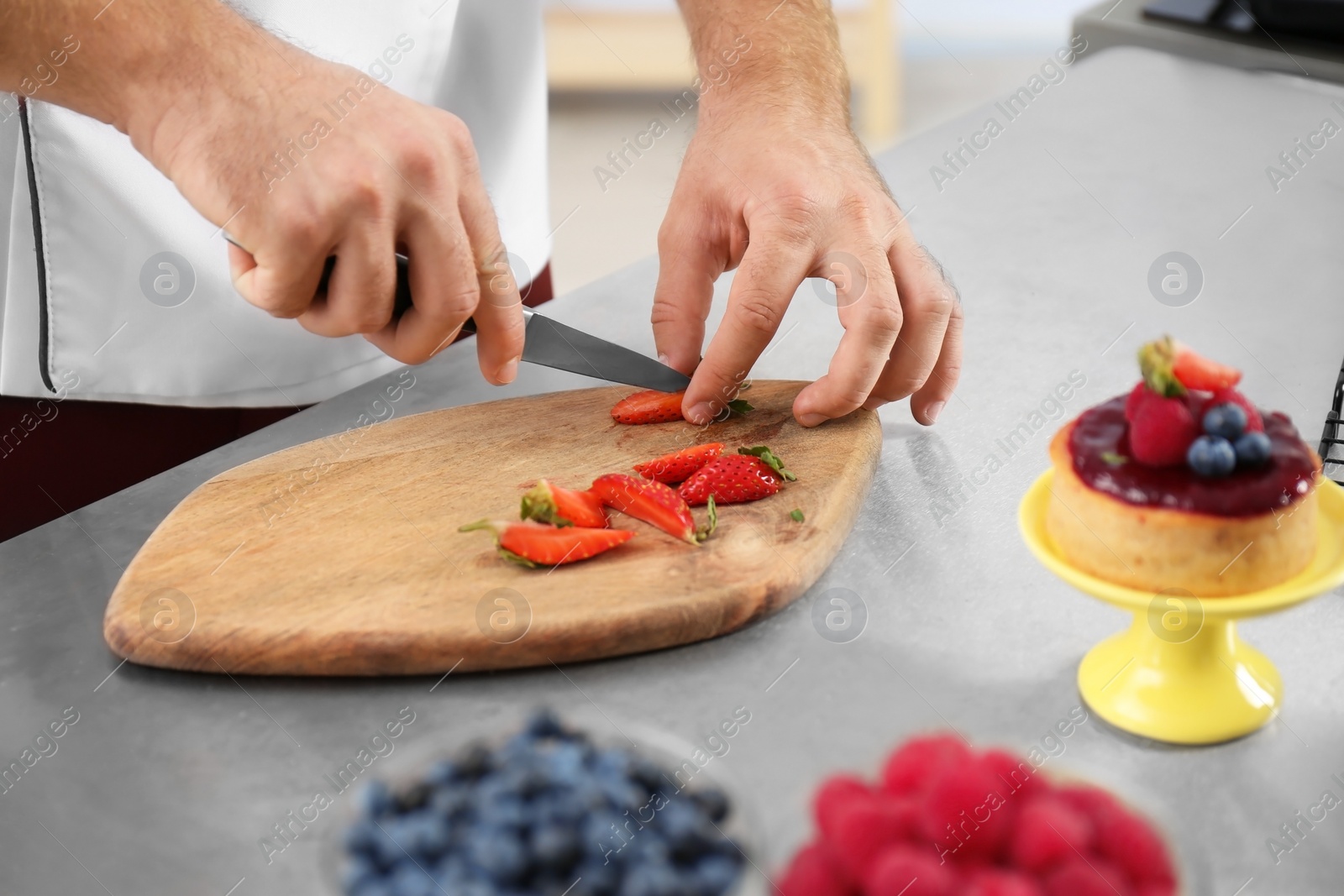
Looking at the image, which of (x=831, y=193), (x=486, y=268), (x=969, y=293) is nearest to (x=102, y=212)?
(x=486, y=268)

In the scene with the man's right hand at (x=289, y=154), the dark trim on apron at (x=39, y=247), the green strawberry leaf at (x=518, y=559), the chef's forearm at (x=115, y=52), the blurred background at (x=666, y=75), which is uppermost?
the chef's forearm at (x=115, y=52)

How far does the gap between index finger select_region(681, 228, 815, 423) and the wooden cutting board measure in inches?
1.8

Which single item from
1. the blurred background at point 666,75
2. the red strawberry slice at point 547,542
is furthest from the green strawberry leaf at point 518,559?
the blurred background at point 666,75

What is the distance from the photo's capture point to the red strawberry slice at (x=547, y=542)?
95cm

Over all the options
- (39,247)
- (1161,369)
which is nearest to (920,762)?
(1161,369)

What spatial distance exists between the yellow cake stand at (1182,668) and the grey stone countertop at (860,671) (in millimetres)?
14

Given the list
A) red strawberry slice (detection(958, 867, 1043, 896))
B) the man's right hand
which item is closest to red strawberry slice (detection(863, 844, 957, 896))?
red strawberry slice (detection(958, 867, 1043, 896))

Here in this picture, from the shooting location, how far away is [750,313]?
1144mm

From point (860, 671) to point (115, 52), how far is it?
75 cm

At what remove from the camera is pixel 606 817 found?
523mm

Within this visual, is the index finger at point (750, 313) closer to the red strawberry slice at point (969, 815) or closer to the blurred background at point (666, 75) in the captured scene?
the red strawberry slice at point (969, 815)

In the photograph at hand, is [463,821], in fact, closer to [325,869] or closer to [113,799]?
[325,869]

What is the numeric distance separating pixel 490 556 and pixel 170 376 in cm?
60

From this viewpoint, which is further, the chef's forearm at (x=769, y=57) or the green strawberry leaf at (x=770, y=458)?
the chef's forearm at (x=769, y=57)
